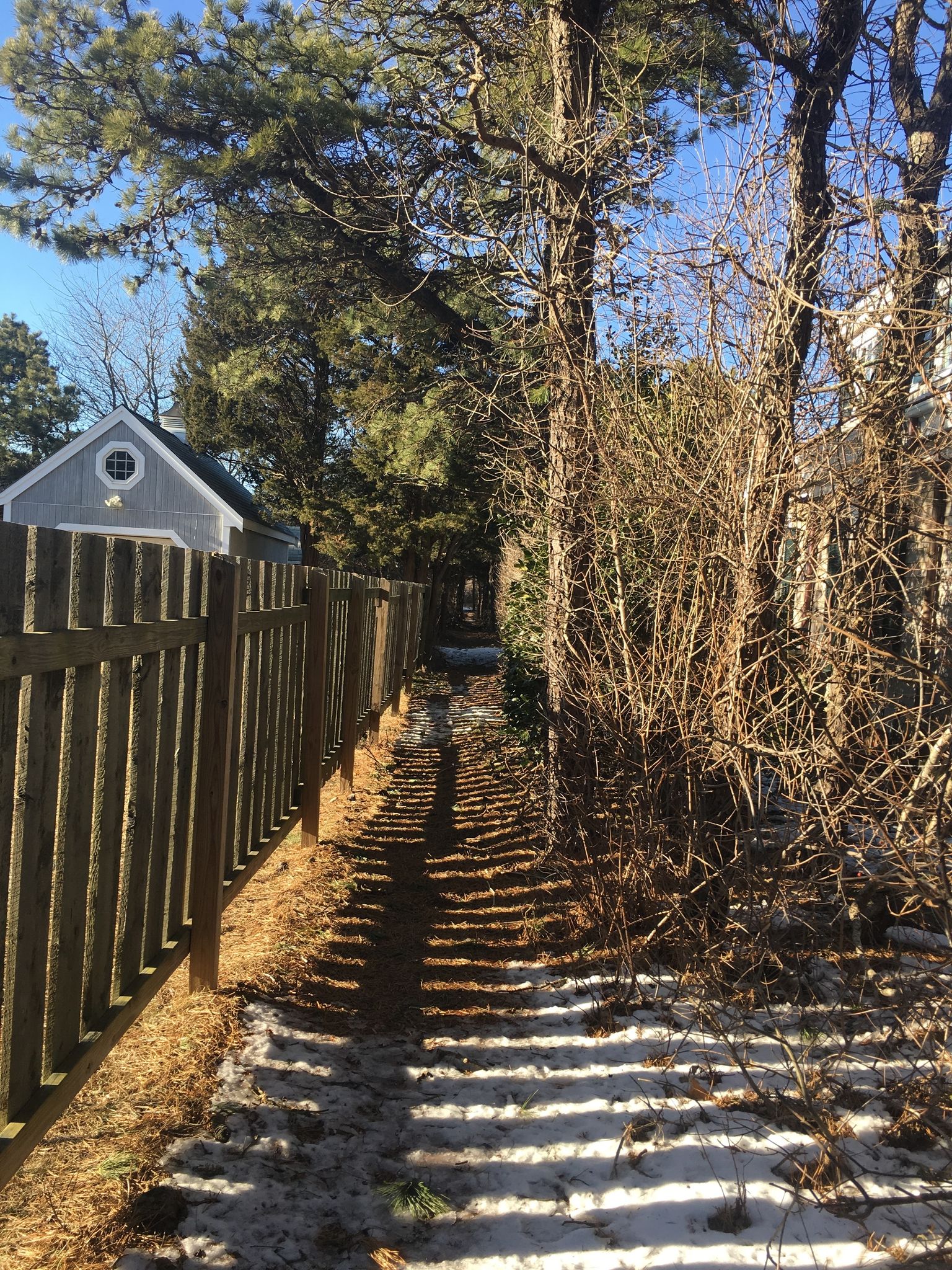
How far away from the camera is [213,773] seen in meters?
3.47

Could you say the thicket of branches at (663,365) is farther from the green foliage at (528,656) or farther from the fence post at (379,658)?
the fence post at (379,658)

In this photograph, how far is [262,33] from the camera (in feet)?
25.8

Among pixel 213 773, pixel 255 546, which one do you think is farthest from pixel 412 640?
pixel 255 546

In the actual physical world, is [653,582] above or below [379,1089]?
above

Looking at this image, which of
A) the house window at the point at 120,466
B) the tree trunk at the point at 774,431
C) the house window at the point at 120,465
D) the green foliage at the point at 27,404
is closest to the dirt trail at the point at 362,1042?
the tree trunk at the point at 774,431

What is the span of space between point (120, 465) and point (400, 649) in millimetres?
13331

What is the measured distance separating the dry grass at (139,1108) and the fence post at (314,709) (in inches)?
27.0

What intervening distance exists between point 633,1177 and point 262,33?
8.90 m

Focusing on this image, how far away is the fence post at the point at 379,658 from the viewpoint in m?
9.55

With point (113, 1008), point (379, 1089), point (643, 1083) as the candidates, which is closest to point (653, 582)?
Answer: point (643, 1083)

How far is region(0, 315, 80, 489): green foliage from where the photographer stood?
3631 centimetres

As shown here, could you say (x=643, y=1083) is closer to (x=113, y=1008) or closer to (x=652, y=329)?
(x=113, y=1008)

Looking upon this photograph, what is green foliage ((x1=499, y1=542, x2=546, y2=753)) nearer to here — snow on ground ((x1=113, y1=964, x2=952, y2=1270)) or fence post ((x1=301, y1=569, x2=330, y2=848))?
fence post ((x1=301, y1=569, x2=330, y2=848))

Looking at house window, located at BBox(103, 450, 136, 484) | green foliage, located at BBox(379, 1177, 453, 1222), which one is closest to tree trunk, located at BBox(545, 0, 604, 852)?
green foliage, located at BBox(379, 1177, 453, 1222)
